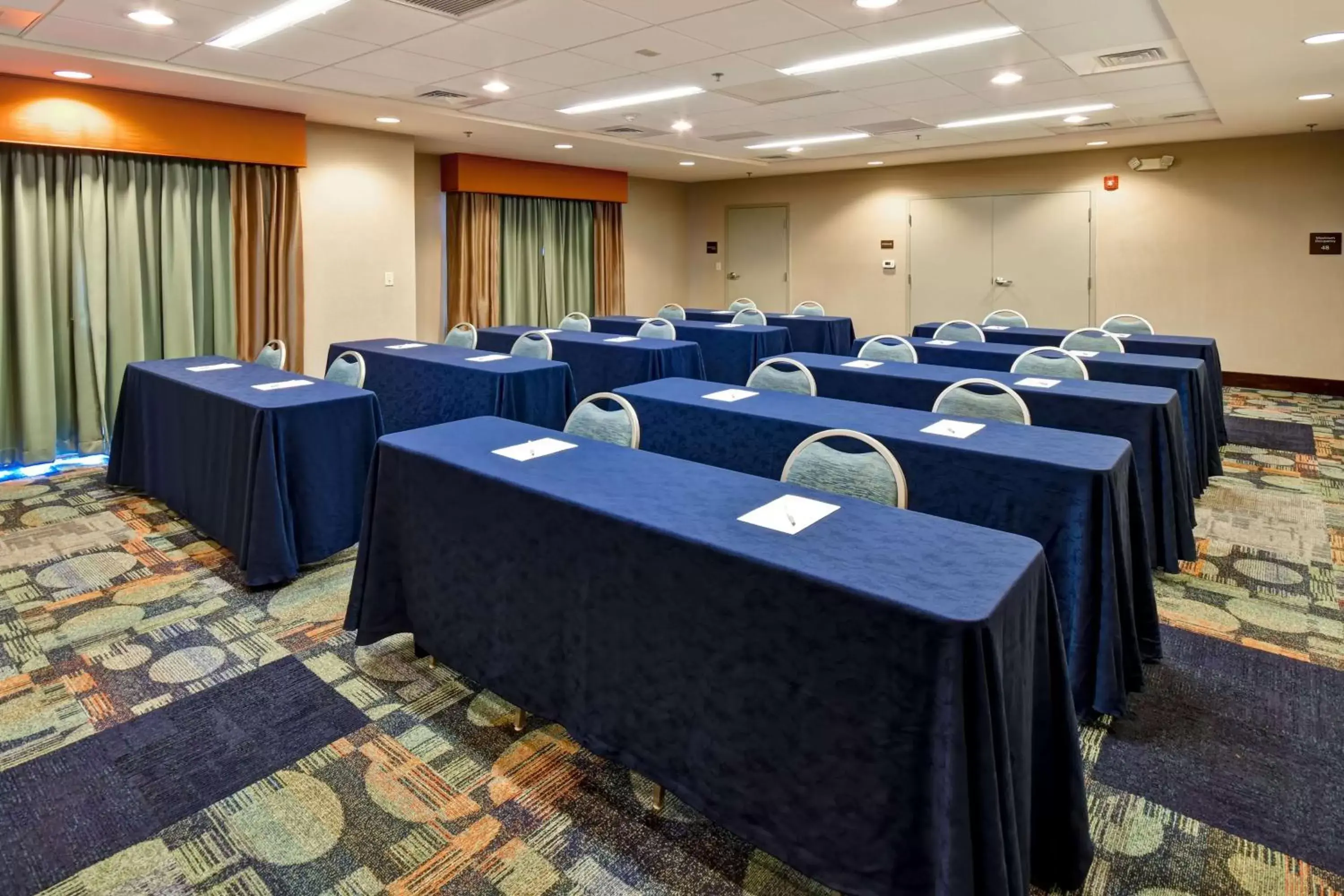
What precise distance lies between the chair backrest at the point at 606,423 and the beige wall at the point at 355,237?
4.81 meters

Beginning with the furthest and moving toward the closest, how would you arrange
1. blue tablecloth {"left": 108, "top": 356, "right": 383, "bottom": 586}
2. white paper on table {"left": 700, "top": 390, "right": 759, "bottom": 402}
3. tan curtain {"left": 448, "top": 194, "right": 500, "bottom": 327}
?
tan curtain {"left": 448, "top": 194, "right": 500, "bottom": 327}, white paper on table {"left": 700, "top": 390, "right": 759, "bottom": 402}, blue tablecloth {"left": 108, "top": 356, "right": 383, "bottom": 586}

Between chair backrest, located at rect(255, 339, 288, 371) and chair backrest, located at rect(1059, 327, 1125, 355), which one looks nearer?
chair backrest, located at rect(255, 339, 288, 371)

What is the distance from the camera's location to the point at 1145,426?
351 cm

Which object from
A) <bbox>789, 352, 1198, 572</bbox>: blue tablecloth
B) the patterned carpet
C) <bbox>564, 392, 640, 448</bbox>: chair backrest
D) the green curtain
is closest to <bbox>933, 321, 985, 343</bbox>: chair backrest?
<bbox>789, 352, 1198, 572</bbox>: blue tablecloth

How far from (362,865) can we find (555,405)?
3.56 m

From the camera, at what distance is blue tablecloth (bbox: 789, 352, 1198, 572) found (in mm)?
3488

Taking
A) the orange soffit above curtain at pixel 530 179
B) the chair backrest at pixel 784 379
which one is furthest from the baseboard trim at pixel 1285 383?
the orange soffit above curtain at pixel 530 179

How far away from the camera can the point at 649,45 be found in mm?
4523

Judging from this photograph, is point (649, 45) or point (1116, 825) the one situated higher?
point (649, 45)

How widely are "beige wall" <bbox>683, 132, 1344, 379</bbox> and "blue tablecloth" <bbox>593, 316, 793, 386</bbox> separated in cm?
402

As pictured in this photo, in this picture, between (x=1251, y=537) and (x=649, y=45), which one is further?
(x=649, y=45)

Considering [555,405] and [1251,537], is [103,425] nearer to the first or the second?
[555,405]

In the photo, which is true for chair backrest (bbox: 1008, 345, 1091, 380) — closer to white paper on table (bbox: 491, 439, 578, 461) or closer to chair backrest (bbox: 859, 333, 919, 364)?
chair backrest (bbox: 859, 333, 919, 364)

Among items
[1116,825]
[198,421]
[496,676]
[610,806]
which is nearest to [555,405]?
[198,421]
